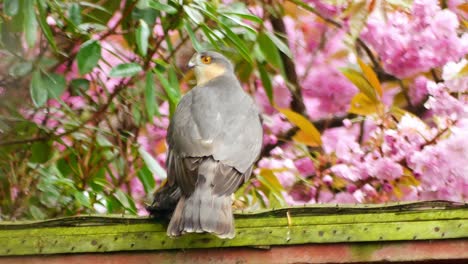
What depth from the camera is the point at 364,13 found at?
12.2 ft

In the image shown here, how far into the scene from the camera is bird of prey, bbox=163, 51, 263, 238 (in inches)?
109

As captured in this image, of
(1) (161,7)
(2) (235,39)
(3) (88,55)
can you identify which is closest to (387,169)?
(2) (235,39)

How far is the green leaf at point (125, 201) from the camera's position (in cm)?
361

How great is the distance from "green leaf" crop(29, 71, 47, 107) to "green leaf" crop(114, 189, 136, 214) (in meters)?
0.44

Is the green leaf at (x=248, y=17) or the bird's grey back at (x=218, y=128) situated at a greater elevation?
the green leaf at (x=248, y=17)

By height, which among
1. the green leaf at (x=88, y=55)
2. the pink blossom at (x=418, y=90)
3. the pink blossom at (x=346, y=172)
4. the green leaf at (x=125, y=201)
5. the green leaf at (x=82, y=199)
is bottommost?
the pink blossom at (x=418, y=90)

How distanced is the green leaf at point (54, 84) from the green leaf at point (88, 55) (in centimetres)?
15

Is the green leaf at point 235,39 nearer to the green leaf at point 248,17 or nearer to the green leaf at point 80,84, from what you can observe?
the green leaf at point 248,17

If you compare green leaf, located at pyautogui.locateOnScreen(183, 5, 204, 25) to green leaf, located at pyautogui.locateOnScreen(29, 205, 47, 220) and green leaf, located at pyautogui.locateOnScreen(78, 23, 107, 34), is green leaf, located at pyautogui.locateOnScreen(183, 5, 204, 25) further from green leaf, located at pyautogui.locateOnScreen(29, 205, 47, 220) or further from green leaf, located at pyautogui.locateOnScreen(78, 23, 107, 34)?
green leaf, located at pyautogui.locateOnScreen(29, 205, 47, 220)

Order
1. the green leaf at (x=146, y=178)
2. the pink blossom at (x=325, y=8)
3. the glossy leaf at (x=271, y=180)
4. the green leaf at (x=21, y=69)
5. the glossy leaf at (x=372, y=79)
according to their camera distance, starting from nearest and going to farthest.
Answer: the green leaf at (x=21, y=69) < the glossy leaf at (x=271, y=180) < the glossy leaf at (x=372, y=79) < the green leaf at (x=146, y=178) < the pink blossom at (x=325, y=8)

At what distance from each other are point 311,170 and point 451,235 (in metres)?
1.69

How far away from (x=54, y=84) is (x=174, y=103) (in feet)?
1.16

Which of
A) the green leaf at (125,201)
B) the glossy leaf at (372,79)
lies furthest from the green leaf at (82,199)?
the glossy leaf at (372,79)

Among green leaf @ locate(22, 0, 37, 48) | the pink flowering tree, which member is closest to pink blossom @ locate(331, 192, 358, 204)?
the pink flowering tree
